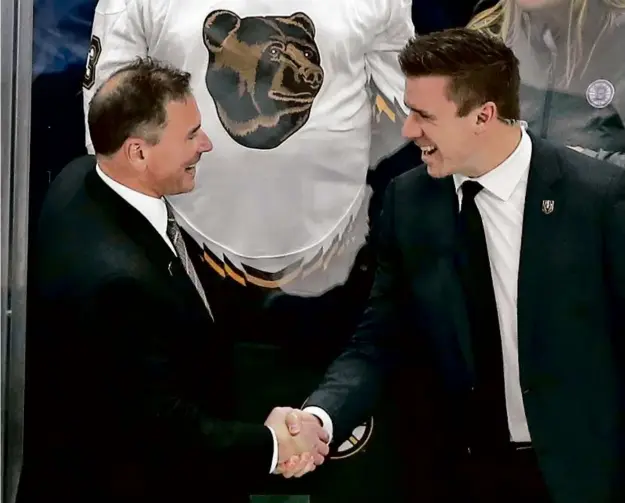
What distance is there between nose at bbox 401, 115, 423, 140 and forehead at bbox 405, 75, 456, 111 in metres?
0.03

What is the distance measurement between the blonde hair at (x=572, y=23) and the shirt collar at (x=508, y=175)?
0.50 feet

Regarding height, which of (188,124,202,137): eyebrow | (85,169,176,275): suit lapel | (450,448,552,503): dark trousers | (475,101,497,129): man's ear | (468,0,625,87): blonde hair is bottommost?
→ (450,448,552,503): dark trousers

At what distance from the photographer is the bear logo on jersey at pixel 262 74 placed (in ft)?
5.09

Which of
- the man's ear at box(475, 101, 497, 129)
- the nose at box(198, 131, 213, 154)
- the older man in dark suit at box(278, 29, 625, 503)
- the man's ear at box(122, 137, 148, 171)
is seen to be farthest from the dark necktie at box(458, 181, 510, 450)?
the man's ear at box(122, 137, 148, 171)

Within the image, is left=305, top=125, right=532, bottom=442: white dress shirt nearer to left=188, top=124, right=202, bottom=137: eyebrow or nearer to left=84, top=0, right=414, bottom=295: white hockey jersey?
left=84, top=0, right=414, bottom=295: white hockey jersey

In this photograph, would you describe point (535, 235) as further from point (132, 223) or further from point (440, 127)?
point (132, 223)

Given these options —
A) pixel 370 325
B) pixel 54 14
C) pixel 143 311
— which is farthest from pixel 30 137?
pixel 370 325

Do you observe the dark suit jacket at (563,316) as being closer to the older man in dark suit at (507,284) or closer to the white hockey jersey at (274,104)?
the older man in dark suit at (507,284)

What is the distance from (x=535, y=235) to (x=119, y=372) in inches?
29.1

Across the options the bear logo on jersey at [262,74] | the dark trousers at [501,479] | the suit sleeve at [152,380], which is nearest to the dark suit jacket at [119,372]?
the suit sleeve at [152,380]

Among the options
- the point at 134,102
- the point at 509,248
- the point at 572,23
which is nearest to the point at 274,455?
the point at 509,248

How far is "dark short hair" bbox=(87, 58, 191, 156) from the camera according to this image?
5.00 feet

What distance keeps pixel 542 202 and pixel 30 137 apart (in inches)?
35.5

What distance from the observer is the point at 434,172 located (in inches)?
61.1
